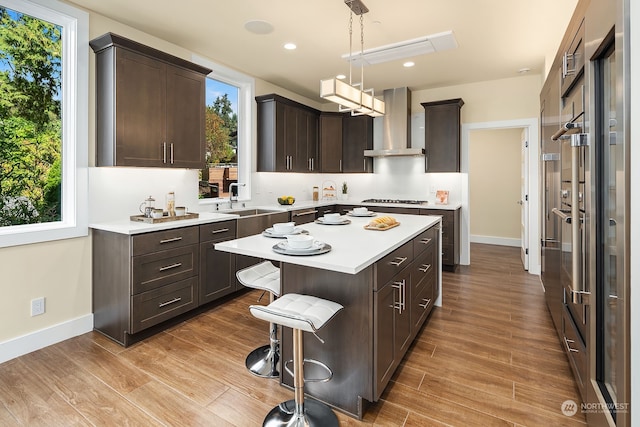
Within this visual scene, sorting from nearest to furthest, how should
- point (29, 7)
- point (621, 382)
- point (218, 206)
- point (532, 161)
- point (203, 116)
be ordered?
1. point (621, 382)
2. point (29, 7)
3. point (203, 116)
4. point (218, 206)
5. point (532, 161)

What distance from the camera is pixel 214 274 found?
3490 millimetres

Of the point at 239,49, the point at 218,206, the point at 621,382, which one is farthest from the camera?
the point at 218,206

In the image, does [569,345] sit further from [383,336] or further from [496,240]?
[496,240]

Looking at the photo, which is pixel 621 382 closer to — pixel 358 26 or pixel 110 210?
pixel 358 26

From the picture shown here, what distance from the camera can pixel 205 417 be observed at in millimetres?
1927

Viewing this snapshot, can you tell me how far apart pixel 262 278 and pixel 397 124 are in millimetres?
3977

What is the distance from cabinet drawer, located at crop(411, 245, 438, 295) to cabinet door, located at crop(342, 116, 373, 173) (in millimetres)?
2900

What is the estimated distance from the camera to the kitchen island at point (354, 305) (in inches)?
72.8

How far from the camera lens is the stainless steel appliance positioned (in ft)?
3.79

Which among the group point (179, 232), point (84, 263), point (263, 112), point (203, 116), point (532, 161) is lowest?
point (84, 263)

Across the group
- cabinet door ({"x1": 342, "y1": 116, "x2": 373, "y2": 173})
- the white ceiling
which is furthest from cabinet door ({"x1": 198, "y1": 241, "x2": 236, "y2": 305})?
cabinet door ({"x1": 342, "y1": 116, "x2": 373, "y2": 173})

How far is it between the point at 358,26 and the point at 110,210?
9.37 feet

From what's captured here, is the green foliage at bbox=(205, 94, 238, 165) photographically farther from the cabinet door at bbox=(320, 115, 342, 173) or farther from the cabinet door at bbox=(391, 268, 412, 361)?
the cabinet door at bbox=(391, 268, 412, 361)

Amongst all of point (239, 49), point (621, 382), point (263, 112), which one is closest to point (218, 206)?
point (263, 112)
